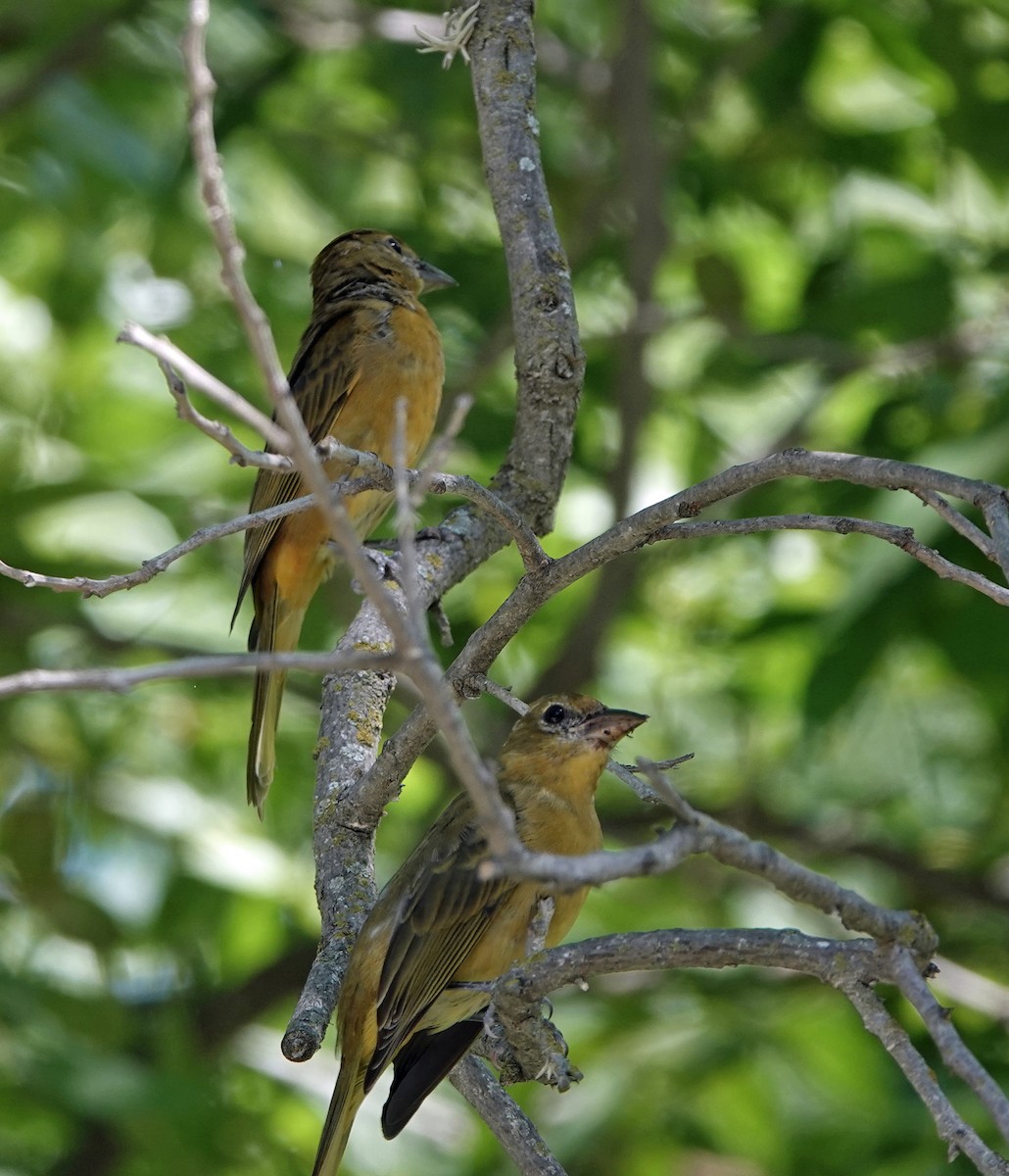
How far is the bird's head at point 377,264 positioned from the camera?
6.75 meters

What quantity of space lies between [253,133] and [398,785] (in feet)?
16.8

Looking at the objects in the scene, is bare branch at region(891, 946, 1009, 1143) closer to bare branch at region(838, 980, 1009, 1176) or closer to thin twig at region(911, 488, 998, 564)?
bare branch at region(838, 980, 1009, 1176)

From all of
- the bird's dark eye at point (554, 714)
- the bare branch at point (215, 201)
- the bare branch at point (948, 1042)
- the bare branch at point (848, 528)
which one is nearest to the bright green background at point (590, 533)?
the bird's dark eye at point (554, 714)

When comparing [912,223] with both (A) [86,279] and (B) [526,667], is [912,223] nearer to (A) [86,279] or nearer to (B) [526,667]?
(B) [526,667]

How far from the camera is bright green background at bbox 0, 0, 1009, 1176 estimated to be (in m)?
6.52

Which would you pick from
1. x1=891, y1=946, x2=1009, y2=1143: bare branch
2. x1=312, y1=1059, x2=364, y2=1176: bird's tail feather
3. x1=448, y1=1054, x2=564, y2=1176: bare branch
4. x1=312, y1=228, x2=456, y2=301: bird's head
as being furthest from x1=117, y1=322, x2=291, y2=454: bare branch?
x1=312, y1=228, x2=456, y2=301: bird's head

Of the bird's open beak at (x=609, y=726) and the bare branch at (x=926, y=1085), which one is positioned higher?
the bird's open beak at (x=609, y=726)

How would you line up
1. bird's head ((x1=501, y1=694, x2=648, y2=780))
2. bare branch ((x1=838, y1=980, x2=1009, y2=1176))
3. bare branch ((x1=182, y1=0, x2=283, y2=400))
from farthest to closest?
bird's head ((x1=501, y1=694, x2=648, y2=780)) < bare branch ((x1=838, y1=980, x2=1009, y2=1176)) < bare branch ((x1=182, y1=0, x2=283, y2=400))

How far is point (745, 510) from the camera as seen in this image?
6.89 m

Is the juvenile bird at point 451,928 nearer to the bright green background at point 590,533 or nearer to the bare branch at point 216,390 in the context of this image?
the bright green background at point 590,533

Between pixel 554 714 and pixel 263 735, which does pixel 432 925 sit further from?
pixel 263 735

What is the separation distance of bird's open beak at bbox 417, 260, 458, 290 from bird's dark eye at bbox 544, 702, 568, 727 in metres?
2.37

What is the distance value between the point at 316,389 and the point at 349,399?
0.14 metres

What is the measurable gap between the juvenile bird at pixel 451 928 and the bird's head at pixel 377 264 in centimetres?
242
